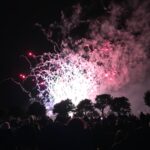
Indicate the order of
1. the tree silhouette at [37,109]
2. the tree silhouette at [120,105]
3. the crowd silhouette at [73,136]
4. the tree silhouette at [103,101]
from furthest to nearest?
the tree silhouette at [103,101] → the tree silhouette at [120,105] → the tree silhouette at [37,109] → the crowd silhouette at [73,136]

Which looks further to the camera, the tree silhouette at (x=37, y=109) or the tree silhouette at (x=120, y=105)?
the tree silhouette at (x=120, y=105)

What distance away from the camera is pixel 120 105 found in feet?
258

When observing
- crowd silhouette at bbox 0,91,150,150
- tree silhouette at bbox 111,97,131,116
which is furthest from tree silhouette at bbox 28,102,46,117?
crowd silhouette at bbox 0,91,150,150

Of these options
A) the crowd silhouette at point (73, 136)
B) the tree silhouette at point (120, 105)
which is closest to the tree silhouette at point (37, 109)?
the tree silhouette at point (120, 105)

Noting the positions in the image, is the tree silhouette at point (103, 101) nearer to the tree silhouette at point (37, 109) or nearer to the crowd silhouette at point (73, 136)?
the tree silhouette at point (37, 109)

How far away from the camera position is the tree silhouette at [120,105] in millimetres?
77650

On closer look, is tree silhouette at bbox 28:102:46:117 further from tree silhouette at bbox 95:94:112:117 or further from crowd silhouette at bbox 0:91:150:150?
crowd silhouette at bbox 0:91:150:150

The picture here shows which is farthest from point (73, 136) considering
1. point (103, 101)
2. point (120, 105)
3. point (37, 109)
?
point (103, 101)

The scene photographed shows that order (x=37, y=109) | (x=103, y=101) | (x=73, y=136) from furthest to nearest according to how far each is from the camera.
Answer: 1. (x=103, y=101)
2. (x=37, y=109)
3. (x=73, y=136)

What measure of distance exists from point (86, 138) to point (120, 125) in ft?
17.1

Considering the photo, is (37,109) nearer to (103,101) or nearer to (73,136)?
(103,101)

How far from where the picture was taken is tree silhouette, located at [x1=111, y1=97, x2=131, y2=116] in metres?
77.7

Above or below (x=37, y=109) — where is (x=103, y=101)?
above

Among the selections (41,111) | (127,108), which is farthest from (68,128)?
(127,108)
